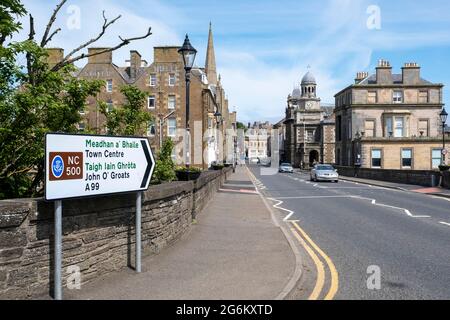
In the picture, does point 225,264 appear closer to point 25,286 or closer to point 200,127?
point 25,286

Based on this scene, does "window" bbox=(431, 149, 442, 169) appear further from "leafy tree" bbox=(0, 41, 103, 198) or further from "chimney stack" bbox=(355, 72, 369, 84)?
"leafy tree" bbox=(0, 41, 103, 198)

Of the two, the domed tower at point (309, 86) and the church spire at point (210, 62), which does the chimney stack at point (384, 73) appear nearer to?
the church spire at point (210, 62)

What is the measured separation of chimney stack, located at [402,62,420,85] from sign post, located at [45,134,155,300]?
2433 inches

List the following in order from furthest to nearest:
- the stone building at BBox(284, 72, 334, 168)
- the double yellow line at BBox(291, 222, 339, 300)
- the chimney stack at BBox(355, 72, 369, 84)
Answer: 1. the stone building at BBox(284, 72, 334, 168)
2. the chimney stack at BBox(355, 72, 369, 84)
3. the double yellow line at BBox(291, 222, 339, 300)

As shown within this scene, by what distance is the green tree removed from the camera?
13039mm

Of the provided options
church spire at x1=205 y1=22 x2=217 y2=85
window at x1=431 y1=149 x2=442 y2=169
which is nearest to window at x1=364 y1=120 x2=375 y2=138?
window at x1=431 y1=149 x2=442 y2=169

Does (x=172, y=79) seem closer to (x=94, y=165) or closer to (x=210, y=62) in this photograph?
(x=210, y=62)

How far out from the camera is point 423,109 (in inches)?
2442

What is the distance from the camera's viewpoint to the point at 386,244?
10.6 m

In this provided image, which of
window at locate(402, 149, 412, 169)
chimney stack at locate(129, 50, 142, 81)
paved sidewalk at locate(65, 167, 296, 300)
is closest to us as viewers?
paved sidewalk at locate(65, 167, 296, 300)

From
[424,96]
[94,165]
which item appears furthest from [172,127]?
[94,165]

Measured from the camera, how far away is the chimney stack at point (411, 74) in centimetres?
6225

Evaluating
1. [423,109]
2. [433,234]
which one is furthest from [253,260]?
[423,109]
